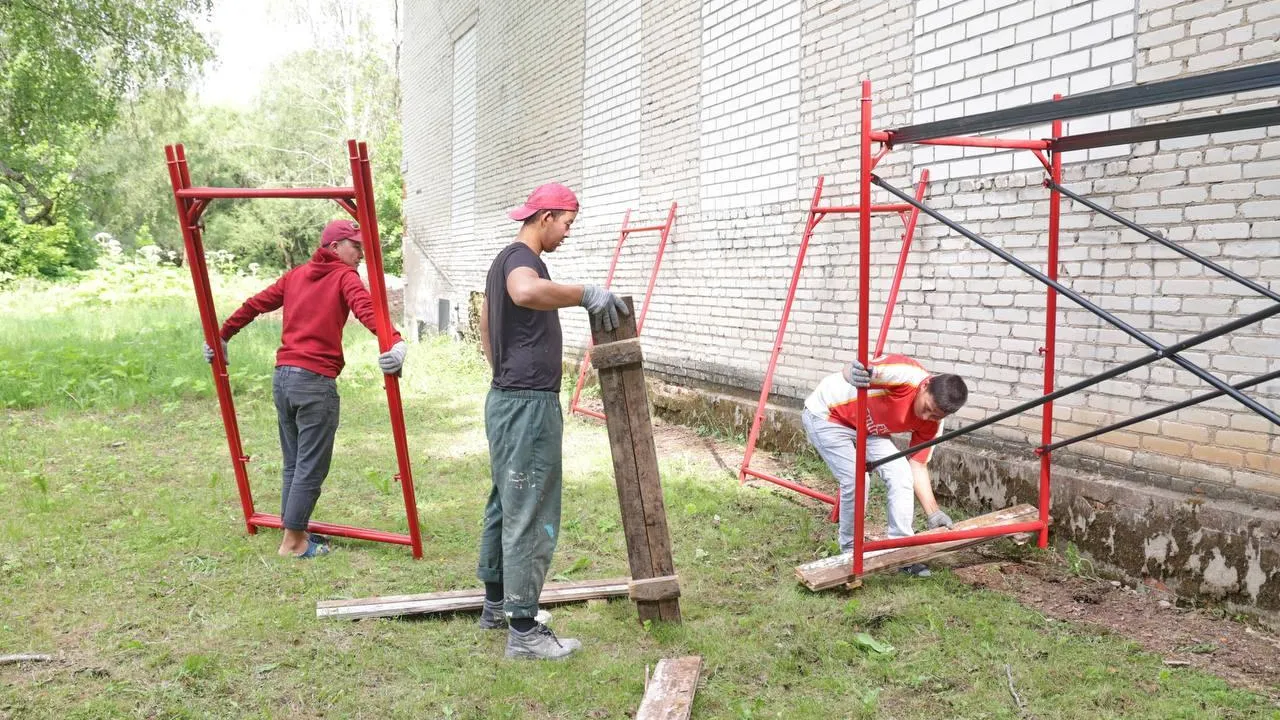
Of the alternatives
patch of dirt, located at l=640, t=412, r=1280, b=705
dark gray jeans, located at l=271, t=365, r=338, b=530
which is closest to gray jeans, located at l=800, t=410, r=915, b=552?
patch of dirt, located at l=640, t=412, r=1280, b=705

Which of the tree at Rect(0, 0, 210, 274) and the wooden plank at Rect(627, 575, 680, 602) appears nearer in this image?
the wooden plank at Rect(627, 575, 680, 602)

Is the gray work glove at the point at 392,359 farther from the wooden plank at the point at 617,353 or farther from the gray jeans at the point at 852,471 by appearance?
the gray jeans at the point at 852,471

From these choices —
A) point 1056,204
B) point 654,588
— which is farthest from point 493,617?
point 1056,204

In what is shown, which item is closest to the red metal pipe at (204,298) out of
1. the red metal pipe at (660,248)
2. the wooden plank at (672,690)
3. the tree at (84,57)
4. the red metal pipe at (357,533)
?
the red metal pipe at (357,533)

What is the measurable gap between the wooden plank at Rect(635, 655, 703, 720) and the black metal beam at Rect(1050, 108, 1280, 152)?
2.46 metres

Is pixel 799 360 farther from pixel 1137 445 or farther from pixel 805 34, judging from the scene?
pixel 1137 445

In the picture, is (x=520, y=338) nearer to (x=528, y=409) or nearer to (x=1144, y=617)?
(x=528, y=409)

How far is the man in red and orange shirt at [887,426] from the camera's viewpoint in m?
4.37

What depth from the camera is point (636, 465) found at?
384 cm

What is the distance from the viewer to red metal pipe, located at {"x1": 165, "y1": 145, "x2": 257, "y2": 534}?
15.6ft

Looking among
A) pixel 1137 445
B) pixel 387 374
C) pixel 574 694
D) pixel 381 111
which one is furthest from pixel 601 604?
pixel 381 111

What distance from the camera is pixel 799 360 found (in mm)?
7102

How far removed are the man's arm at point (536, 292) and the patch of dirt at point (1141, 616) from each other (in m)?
→ 2.56

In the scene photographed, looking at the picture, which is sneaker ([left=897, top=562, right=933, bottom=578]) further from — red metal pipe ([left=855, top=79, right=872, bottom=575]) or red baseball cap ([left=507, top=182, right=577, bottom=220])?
red baseball cap ([left=507, top=182, right=577, bottom=220])
